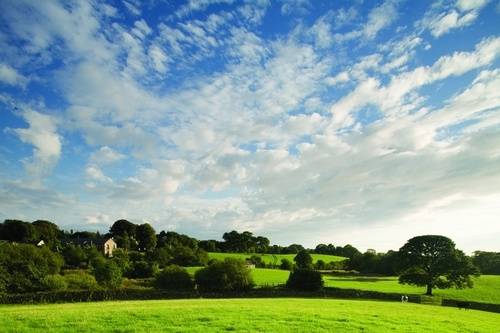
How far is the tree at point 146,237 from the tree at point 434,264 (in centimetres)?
10523

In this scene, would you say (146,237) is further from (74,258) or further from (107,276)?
(107,276)

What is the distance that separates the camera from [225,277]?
75.2 m

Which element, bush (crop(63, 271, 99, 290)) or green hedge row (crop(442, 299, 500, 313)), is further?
bush (crop(63, 271, 99, 290))

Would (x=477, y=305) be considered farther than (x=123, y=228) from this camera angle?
No

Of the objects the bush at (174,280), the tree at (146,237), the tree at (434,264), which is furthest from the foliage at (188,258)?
the tree at (434,264)

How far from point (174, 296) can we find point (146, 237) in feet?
345

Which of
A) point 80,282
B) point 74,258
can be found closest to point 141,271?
point 80,282

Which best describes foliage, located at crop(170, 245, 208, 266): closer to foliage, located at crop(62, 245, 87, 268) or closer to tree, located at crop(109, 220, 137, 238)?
foliage, located at crop(62, 245, 87, 268)

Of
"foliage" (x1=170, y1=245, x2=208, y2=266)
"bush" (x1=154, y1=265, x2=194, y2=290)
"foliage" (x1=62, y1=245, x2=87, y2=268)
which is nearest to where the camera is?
"bush" (x1=154, y1=265, x2=194, y2=290)

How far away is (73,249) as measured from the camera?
4247 inches

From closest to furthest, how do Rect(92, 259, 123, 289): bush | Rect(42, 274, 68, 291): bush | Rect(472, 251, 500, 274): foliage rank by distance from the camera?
Rect(42, 274, 68, 291): bush → Rect(92, 259, 123, 289): bush → Rect(472, 251, 500, 274): foliage

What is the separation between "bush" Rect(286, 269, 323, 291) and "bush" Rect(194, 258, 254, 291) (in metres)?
7.61

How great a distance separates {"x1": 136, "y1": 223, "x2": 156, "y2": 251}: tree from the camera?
15900 centimetres

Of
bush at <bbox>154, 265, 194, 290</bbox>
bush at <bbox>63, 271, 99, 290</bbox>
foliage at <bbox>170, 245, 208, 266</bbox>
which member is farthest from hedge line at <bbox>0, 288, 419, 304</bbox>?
foliage at <bbox>170, 245, 208, 266</bbox>
